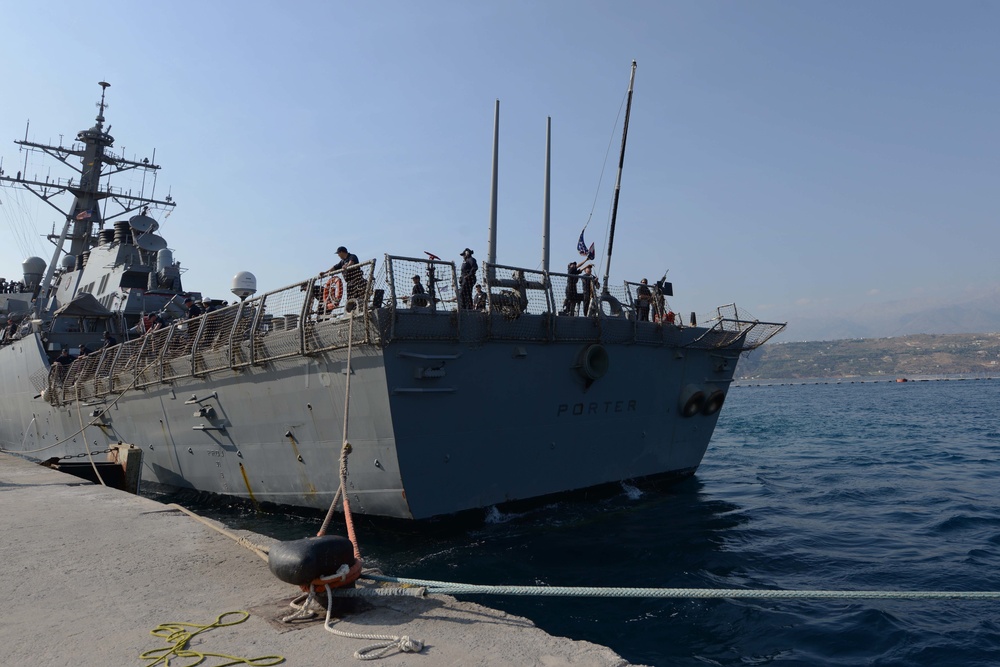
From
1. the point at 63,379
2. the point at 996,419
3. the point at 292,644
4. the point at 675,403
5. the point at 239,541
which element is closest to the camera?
the point at 292,644

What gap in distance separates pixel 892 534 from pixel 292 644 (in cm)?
942

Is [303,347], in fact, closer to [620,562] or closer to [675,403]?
[620,562]

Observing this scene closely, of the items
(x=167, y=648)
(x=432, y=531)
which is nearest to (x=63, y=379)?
(x=432, y=531)

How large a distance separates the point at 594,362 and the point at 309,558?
278 inches

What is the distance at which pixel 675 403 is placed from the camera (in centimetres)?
1309

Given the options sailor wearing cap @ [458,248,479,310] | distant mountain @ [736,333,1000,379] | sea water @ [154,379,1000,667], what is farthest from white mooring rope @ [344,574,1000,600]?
distant mountain @ [736,333,1000,379]

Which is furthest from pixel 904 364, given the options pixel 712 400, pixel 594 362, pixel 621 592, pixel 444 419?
pixel 621 592

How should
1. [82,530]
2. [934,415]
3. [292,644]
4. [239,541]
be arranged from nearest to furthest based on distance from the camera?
[292,644] < [239,541] < [82,530] < [934,415]

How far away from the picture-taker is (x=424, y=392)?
912 centimetres

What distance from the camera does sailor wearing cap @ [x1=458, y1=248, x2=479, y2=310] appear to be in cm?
1053

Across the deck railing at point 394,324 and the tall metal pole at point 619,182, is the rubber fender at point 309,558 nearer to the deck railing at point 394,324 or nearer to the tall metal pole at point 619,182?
the deck railing at point 394,324

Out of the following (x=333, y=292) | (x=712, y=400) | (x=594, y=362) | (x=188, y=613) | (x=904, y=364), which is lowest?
(x=904, y=364)

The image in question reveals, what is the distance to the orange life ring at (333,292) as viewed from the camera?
9.73 meters

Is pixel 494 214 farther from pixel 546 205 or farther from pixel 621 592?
pixel 621 592
